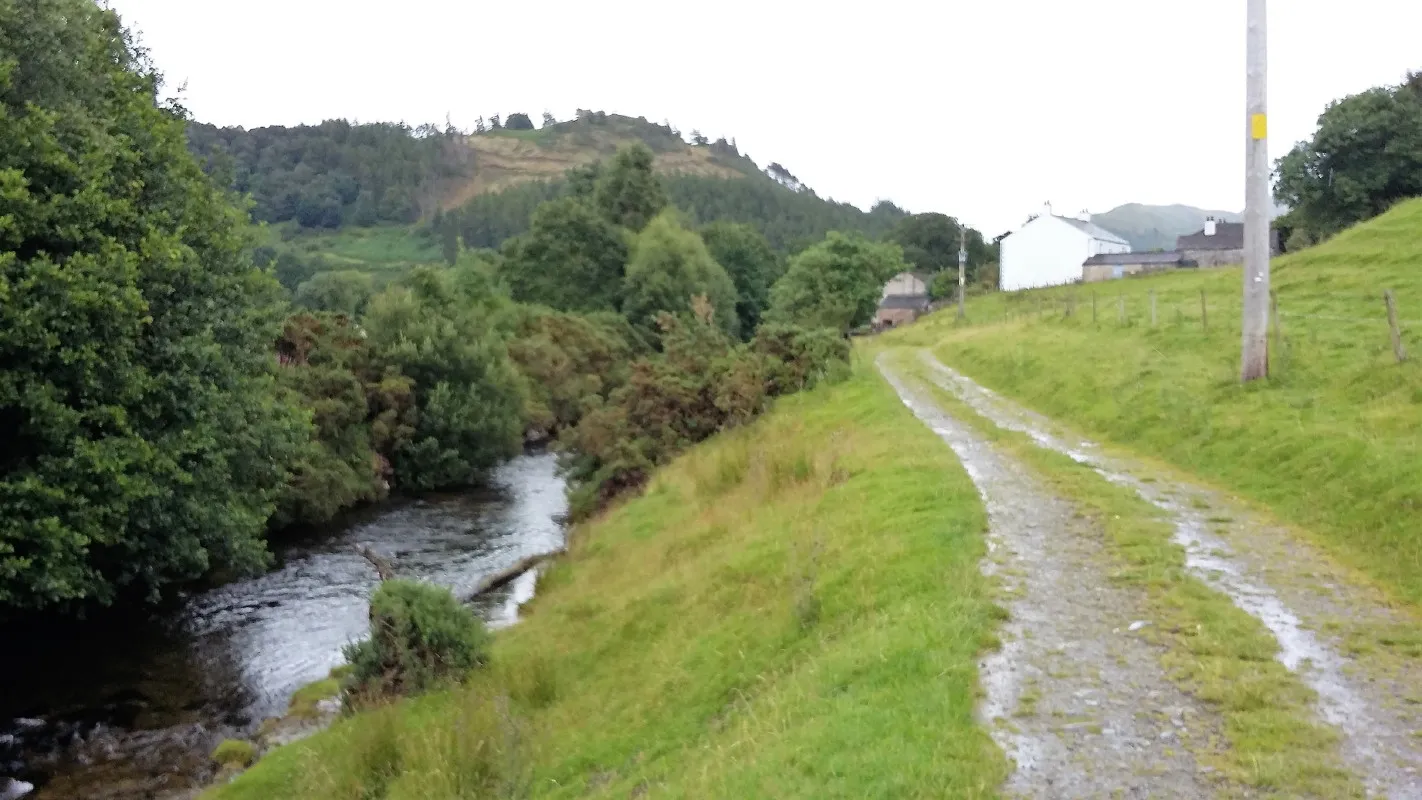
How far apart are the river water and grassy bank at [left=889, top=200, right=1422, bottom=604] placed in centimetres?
1407

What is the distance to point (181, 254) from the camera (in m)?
19.4

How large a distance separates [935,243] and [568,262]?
230ft

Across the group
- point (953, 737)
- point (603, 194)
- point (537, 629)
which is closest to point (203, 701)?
point (537, 629)

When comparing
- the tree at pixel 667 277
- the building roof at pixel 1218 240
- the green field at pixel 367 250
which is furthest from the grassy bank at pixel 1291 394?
the green field at pixel 367 250

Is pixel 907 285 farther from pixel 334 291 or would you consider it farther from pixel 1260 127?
pixel 1260 127

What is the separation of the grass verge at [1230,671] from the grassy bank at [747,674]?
1589 mm

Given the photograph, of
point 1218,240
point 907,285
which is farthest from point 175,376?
point 907,285

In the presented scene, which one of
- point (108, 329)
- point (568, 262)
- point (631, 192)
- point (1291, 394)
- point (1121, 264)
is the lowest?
point (1291, 394)

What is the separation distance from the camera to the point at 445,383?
47781mm

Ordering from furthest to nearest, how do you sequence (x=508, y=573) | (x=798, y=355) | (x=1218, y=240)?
1. (x=1218, y=240)
2. (x=798, y=355)
3. (x=508, y=573)

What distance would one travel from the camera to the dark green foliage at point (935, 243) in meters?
138

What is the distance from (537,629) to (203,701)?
20.1ft

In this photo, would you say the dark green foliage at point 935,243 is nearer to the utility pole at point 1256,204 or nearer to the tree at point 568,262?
the tree at point 568,262

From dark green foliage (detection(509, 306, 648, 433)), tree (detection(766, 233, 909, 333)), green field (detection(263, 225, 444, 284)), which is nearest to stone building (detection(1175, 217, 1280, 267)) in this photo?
tree (detection(766, 233, 909, 333))
